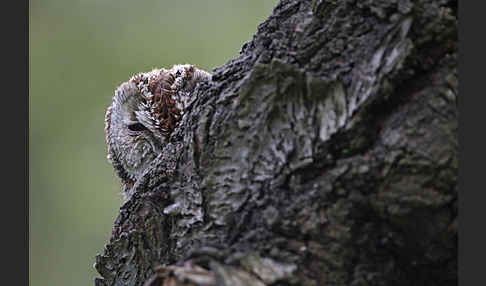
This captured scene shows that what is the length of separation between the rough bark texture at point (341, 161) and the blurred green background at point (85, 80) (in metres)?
2.14

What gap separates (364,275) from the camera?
733mm

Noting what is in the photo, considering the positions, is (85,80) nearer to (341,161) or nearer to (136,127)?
(136,127)

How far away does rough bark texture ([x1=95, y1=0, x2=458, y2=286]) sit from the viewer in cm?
71

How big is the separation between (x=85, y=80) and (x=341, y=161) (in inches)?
106

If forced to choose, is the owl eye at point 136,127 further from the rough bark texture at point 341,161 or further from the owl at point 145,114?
the rough bark texture at point 341,161

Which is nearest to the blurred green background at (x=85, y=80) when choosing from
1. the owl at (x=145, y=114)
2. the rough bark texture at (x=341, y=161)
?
the owl at (x=145, y=114)

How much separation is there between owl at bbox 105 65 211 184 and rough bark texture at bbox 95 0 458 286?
1.82ft

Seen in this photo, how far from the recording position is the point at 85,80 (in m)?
3.17

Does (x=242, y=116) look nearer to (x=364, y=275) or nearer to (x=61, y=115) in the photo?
(x=364, y=275)

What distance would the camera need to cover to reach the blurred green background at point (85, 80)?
3037 mm

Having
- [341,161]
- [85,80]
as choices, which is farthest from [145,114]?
[85,80]

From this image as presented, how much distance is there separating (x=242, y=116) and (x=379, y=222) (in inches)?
11.2

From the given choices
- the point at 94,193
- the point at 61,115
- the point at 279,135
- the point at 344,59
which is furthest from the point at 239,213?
the point at 61,115

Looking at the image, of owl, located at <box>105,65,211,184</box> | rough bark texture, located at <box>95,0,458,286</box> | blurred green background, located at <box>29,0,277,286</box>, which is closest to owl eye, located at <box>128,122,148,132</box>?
owl, located at <box>105,65,211,184</box>
